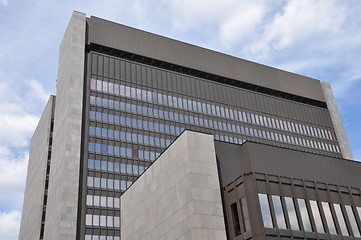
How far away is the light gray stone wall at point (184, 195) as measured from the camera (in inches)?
1405

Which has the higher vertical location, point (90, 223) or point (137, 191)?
point (90, 223)

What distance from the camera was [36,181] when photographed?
10269cm

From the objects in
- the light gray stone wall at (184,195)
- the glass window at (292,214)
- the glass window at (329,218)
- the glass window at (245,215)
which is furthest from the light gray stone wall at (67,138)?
the glass window at (329,218)

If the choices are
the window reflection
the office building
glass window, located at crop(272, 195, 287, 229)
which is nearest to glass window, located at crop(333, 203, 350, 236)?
the office building

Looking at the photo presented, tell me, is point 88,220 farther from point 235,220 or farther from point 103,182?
point 235,220

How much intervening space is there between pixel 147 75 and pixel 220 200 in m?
62.9

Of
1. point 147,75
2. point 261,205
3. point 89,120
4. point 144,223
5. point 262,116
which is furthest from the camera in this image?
point 262,116

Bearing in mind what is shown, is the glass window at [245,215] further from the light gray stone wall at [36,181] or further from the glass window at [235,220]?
the light gray stone wall at [36,181]

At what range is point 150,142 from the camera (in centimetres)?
8781

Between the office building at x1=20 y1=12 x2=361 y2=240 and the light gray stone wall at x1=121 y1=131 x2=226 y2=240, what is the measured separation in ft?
0.35

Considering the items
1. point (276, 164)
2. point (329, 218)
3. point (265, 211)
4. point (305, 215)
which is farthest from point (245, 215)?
point (329, 218)

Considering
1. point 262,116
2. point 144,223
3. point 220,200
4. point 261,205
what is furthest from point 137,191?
point 262,116

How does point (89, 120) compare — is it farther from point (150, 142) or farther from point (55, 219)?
point (55, 219)

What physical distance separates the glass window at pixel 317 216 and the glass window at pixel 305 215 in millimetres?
650
